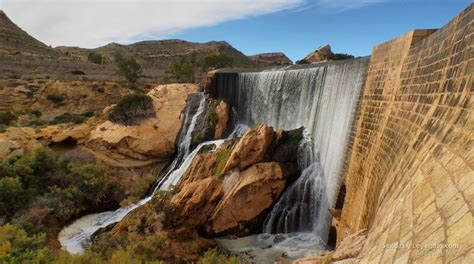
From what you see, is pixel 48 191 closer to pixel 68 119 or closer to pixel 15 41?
pixel 68 119

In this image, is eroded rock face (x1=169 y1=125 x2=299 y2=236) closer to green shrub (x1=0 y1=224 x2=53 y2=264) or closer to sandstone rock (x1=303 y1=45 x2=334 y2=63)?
green shrub (x1=0 y1=224 x2=53 y2=264)

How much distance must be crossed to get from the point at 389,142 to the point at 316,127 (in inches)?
313

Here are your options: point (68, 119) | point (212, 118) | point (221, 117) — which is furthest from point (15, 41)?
point (221, 117)

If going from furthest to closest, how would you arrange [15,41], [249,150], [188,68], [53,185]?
[15,41], [188,68], [53,185], [249,150]

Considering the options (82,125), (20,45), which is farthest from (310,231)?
(20,45)

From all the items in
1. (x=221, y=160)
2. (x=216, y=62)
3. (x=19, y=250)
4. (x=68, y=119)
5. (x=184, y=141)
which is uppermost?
(x=216, y=62)

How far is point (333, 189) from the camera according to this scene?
1278 cm

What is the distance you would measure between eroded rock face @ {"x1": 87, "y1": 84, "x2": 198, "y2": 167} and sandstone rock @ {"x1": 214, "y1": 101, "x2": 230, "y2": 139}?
289 cm

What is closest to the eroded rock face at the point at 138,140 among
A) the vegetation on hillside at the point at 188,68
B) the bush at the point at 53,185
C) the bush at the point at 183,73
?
the bush at the point at 53,185

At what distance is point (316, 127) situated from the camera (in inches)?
628

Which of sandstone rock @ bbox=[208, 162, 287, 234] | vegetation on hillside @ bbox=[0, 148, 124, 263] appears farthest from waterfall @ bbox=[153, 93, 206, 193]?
sandstone rock @ bbox=[208, 162, 287, 234]

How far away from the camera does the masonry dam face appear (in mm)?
3326

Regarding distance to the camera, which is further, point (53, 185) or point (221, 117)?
point (221, 117)

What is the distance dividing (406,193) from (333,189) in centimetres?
862
